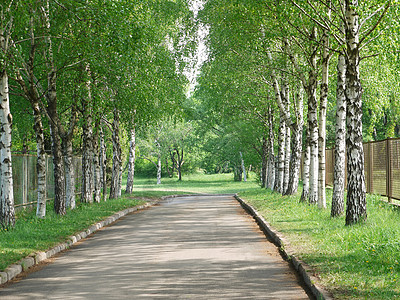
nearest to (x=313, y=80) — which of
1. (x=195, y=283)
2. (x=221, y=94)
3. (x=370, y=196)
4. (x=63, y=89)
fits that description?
(x=370, y=196)

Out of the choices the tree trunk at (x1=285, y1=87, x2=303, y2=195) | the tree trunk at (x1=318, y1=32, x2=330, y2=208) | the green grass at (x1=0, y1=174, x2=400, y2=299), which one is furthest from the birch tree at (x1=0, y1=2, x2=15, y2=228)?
the tree trunk at (x1=285, y1=87, x2=303, y2=195)

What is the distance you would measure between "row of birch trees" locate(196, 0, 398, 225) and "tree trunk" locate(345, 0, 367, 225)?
0.08ft

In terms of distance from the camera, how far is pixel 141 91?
1780 cm

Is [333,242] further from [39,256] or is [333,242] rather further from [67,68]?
[67,68]

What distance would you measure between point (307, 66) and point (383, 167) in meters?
4.39

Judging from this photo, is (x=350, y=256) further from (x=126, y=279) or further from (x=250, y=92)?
(x=250, y=92)

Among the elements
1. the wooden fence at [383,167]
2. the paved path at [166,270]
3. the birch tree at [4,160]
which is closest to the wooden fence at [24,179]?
the birch tree at [4,160]

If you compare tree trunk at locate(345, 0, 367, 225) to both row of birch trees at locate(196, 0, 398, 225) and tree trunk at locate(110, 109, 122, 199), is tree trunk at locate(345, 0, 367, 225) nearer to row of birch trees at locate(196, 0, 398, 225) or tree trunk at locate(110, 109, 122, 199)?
row of birch trees at locate(196, 0, 398, 225)

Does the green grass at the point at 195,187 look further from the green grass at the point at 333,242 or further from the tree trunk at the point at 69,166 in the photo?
the green grass at the point at 333,242

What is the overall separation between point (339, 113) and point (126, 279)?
883cm

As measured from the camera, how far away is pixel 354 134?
1267 centimetres

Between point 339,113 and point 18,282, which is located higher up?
point 339,113

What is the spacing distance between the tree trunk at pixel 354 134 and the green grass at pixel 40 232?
6850mm

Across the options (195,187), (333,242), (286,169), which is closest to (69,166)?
(333,242)
